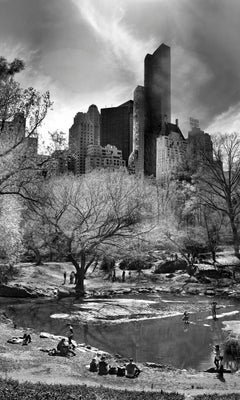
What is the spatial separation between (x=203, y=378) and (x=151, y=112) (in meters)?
160

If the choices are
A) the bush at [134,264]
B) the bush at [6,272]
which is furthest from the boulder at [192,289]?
the bush at [6,272]

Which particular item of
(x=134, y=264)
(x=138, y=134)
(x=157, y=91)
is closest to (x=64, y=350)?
(x=134, y=264)

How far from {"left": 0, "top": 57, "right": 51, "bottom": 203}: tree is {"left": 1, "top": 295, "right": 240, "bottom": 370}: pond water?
31.8 feet

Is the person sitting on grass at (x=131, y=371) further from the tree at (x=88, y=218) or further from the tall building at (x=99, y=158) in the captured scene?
the tall building at (x=99, y=158)

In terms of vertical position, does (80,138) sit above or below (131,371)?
above

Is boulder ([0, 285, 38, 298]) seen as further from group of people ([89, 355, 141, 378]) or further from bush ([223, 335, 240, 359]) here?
group of people ([89, 355, 141, 378])

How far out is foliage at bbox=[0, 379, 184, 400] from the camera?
12.8m

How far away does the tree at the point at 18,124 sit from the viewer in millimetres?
23531

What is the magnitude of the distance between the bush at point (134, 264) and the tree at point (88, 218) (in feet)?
35.7

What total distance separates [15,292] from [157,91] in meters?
155

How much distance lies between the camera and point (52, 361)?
1897 cm

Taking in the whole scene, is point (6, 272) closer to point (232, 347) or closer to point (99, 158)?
point (232, 347)

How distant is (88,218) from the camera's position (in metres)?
42.3

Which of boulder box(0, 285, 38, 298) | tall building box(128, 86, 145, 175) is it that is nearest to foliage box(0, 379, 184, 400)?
boulder box(0, 285, 38, 298)
